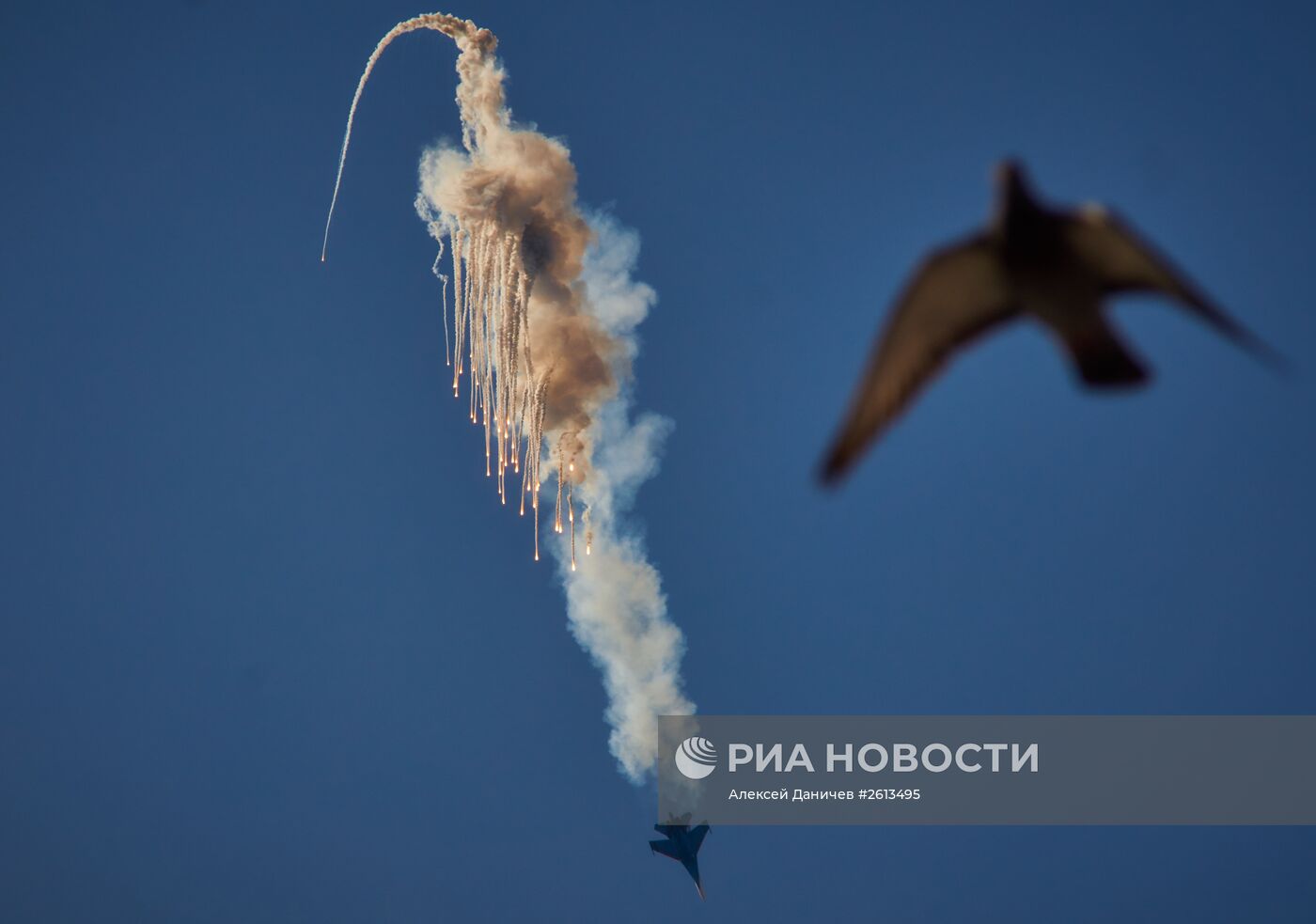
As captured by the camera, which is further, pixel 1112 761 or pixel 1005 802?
pixel 1112 761

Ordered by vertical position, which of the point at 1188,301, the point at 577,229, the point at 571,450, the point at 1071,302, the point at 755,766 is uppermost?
the point at 577,229

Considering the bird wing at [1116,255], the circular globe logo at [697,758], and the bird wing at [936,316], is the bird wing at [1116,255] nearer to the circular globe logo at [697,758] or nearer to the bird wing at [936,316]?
the bird wing at [936,316]

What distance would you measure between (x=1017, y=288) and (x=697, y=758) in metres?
45.5

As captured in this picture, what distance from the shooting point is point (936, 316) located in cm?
866

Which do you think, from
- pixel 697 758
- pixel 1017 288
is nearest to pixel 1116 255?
pixel 1017 288

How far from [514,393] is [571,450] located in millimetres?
6506

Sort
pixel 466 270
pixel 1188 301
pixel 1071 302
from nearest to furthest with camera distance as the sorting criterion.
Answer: pixel 1188 301
pixel 1071 302
pixel 466 270

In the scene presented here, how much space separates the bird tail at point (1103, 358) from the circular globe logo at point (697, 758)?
4444cm

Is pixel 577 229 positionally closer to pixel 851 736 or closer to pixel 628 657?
pixel 628 657

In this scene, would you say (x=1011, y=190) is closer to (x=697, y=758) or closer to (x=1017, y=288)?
(x=1017, y=288)

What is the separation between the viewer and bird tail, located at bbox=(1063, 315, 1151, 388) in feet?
24.8

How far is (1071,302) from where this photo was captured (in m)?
8.23

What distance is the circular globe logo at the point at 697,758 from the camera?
167ft

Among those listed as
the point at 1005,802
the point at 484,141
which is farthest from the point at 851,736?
the point at 484,141
